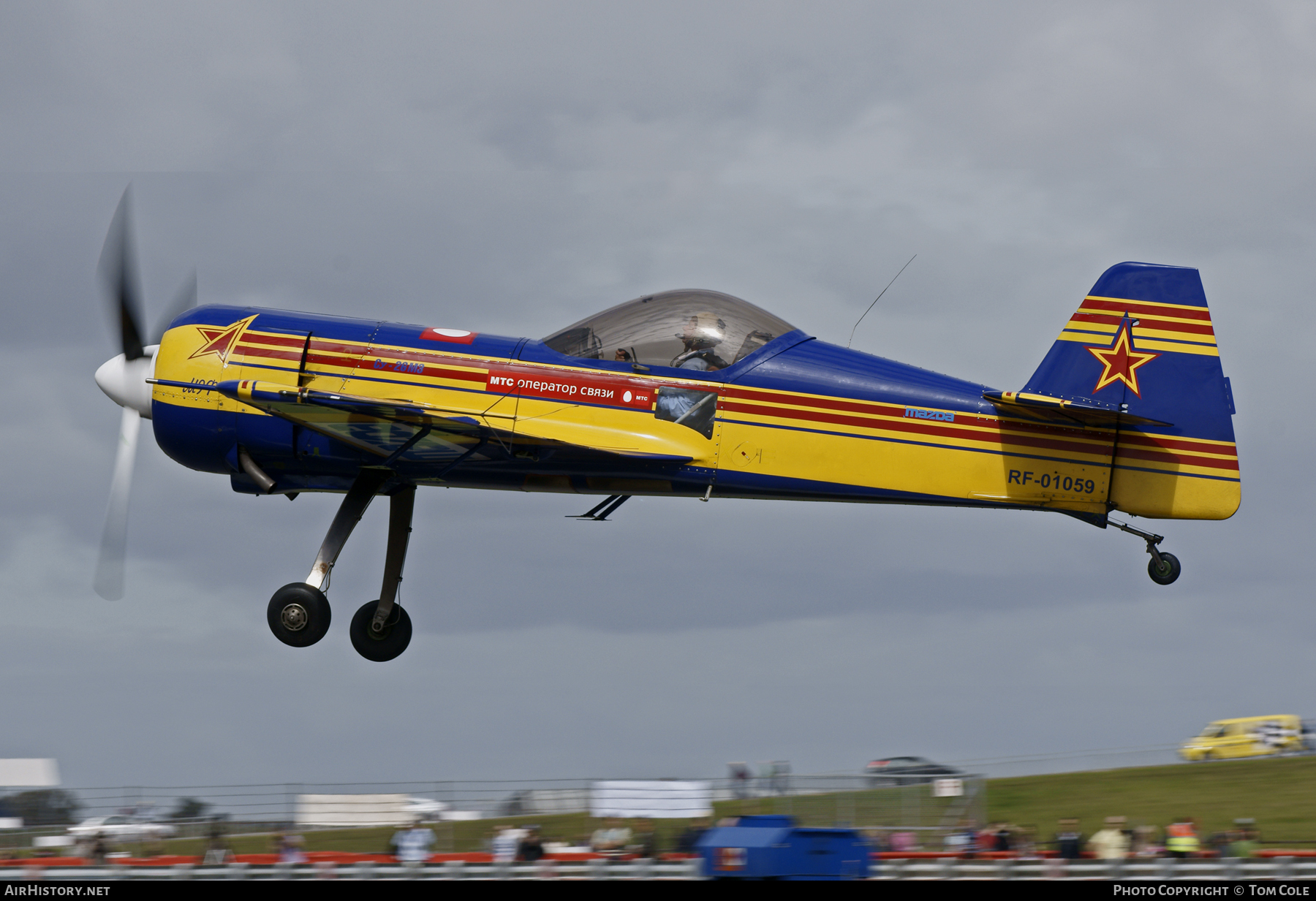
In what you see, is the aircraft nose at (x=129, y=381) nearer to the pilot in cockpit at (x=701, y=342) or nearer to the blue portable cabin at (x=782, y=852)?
the pilot in cockpit at (x=701, y=342)

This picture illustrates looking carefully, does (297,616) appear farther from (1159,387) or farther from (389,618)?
(1159,387)

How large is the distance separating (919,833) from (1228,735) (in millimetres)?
15455

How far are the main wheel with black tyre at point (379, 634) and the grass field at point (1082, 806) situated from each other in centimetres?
195

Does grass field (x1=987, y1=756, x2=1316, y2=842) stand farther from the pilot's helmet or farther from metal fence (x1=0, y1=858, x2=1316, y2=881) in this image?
the pilot's helmet

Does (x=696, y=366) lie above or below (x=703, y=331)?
below

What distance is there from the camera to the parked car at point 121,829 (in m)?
13.4

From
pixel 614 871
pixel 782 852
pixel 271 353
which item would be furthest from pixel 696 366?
pixel 614 871

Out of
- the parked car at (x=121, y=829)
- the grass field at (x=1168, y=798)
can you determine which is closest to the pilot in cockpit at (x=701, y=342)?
the parked car at (x=121, y=829)

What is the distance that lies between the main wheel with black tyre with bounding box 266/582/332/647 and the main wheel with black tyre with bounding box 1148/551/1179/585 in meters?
7.91

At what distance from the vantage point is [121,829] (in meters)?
13.5

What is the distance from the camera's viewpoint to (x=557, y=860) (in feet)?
43.5

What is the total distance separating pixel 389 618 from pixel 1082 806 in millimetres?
9797

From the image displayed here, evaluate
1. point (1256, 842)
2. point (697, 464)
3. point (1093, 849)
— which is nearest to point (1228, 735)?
point (1256, 842)
